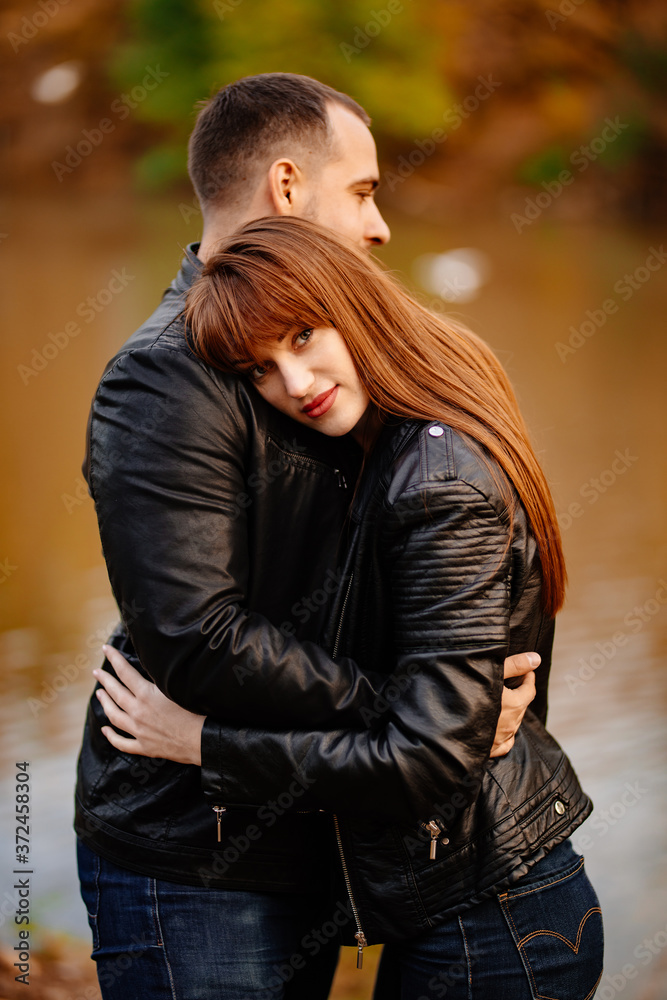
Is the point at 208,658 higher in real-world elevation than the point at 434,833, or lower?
higher

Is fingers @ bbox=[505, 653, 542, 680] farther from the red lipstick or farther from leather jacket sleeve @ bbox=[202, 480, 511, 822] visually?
the red lipstick

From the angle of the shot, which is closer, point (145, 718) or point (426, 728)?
point (426, 728)

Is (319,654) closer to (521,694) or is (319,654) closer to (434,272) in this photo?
(521,694)

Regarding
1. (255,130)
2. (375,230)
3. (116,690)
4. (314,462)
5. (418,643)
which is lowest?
(116,690)

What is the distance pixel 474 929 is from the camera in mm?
1050

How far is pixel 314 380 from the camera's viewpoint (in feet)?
3.56

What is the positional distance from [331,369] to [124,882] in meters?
0.68

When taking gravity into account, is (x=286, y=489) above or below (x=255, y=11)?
below

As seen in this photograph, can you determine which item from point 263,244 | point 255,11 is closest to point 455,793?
point 263,244

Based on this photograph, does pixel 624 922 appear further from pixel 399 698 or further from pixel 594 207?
pixel 594 207

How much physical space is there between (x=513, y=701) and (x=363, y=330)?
0.47 m

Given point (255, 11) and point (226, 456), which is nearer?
point (226, 456)

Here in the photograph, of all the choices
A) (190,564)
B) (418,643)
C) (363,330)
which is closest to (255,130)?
(363,330)

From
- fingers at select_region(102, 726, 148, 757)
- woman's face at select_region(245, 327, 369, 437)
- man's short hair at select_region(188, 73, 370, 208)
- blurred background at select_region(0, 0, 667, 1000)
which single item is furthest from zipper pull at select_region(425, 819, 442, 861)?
blurred background at select_region(0, 0, 667, 1000)
